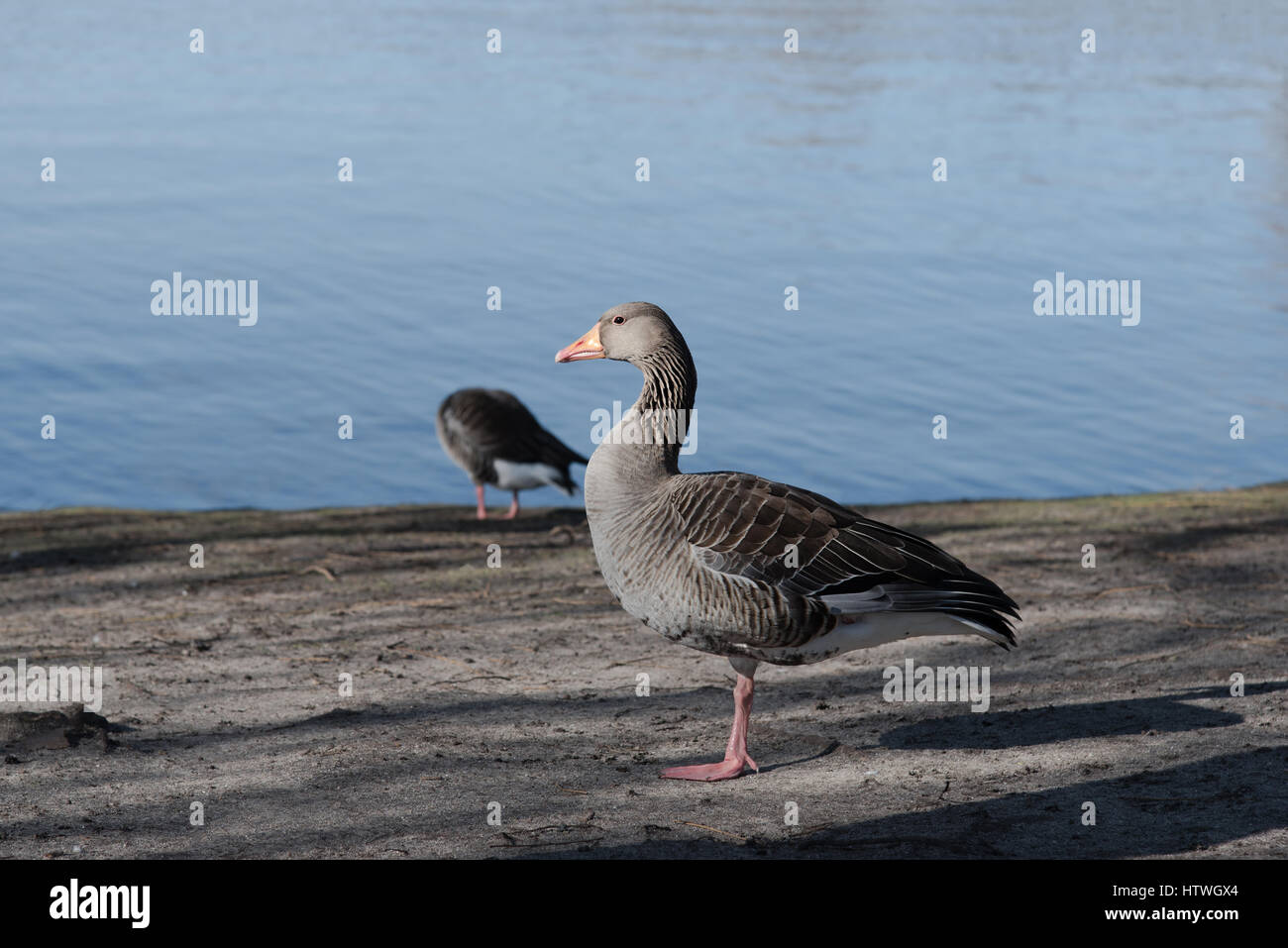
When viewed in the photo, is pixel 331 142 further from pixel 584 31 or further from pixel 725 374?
pixel 584 31

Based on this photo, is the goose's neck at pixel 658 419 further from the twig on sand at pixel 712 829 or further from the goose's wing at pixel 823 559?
the twig on sand at pixel 712 829

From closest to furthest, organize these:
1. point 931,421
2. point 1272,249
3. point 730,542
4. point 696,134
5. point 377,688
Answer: point 730,542, point 377,688, point 931,421, point 1272,249, point 696,134

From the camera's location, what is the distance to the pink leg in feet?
20.0

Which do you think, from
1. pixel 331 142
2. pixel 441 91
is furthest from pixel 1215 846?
pixel 441 91

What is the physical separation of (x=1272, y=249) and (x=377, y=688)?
2528 centimetres

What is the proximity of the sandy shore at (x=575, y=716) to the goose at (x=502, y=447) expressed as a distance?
6.50 feet

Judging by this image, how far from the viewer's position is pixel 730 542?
5.95 metres

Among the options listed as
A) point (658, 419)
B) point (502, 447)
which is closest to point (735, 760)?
point (658, 419)

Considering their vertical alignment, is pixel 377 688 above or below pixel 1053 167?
below

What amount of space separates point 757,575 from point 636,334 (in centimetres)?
153

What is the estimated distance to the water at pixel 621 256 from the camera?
17.5 meters

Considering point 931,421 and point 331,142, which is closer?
point 931,421

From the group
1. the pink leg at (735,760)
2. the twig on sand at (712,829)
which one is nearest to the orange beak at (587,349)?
the pink leg at (735,760)

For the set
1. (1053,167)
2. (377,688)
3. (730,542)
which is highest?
(1053,167)
